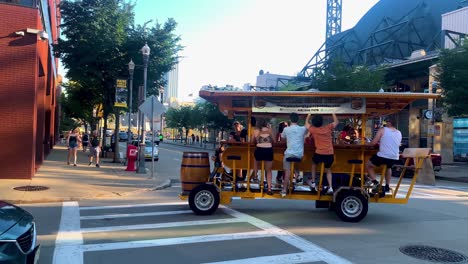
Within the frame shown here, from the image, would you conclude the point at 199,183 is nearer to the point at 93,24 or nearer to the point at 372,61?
the point at 93,24

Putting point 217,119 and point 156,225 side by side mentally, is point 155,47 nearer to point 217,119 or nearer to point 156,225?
point 156,225

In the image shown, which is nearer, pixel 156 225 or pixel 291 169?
pixel 156 225

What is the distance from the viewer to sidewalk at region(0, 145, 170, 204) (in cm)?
1190

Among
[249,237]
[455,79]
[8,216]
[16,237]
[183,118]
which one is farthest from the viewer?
[183,118]

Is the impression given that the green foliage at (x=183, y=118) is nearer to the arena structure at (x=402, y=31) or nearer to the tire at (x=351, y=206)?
the arena structure at (x=402, y=31)

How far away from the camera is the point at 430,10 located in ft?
159

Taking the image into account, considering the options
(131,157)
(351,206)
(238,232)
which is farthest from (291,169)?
(131,157)

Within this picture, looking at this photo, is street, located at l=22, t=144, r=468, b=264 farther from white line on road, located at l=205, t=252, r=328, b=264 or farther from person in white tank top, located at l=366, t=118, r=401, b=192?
person in white tank top, located at l=366, t=118, r=401, b=192

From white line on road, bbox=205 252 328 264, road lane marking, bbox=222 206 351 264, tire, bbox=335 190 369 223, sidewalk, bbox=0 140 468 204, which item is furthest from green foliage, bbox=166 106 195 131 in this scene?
white line on road, bbox=205 252 328 264

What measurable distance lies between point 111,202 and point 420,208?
26.4ft

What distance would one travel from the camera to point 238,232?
8.13 metres

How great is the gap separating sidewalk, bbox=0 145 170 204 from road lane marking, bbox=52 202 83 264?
198 centimetres

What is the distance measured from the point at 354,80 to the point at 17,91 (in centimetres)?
2371

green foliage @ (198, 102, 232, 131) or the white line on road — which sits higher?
green foliage @ (198, 102, 232, 131)
